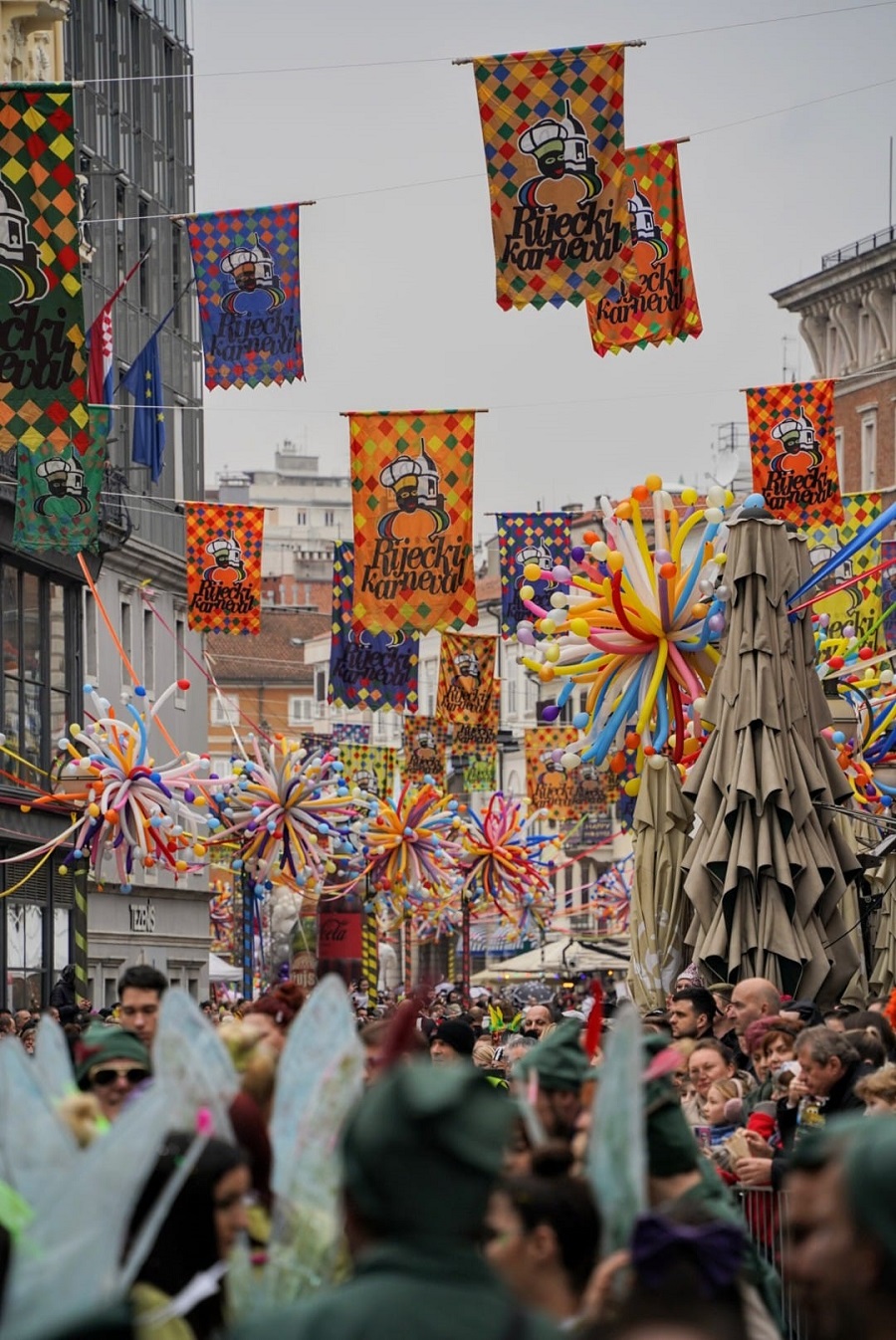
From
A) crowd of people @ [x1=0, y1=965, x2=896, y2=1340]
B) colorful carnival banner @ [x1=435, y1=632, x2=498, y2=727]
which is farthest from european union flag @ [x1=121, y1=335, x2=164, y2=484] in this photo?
crowd of people @ [x1=0, y1=965, x2=896, y2=1340]

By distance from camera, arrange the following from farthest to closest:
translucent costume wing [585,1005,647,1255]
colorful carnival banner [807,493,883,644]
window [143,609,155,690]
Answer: window [143,609,155,690] < colorful carnival banner [807,493,883,644] < translucent costume wing [585,1005,647,1255]

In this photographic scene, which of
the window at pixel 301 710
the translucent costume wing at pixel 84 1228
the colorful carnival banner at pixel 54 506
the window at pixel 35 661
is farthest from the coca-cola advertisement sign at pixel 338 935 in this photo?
the window at pixel 301 710

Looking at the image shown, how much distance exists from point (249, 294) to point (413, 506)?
242cm

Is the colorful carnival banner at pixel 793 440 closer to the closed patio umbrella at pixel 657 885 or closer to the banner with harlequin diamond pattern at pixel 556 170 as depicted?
the banner with harlequin diamond pattern at pixel 556 170

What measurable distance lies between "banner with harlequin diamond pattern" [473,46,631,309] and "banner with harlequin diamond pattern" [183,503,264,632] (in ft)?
42.0

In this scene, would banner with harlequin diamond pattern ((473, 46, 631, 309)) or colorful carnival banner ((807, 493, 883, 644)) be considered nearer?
banner with harlequin diamond pattern ((473, 46, 631, 309))

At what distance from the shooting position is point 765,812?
1545 centimetres

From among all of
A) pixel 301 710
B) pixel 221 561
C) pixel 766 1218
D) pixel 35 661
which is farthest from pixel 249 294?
pixel 301 710

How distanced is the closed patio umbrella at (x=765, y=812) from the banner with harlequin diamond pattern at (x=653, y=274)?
163 inches

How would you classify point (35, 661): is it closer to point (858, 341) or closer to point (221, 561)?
point (221, 561)

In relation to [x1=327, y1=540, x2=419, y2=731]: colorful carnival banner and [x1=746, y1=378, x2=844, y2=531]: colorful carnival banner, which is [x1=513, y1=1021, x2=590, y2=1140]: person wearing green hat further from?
[x1=327, y1=540, x2=419, y2=731]: colorful carnival banner

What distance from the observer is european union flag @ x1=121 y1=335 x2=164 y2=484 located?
29875 mm

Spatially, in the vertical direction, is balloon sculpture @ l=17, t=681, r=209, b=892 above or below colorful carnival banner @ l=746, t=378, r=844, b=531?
below

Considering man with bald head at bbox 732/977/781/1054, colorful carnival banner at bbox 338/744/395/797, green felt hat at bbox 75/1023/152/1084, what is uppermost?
colorful carnival banner at bbox 338/744/395/797
